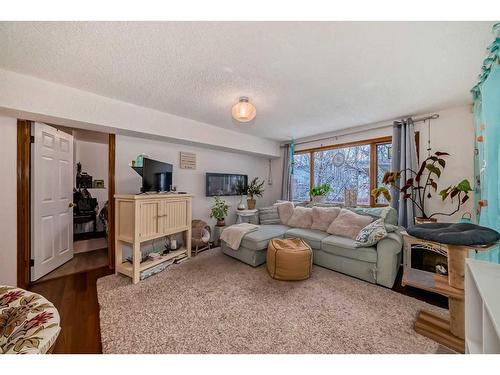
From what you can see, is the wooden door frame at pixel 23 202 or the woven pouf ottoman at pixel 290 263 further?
the woven pouf ottoman at pixel 290 263

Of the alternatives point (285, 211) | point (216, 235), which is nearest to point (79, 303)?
point (216, 235)

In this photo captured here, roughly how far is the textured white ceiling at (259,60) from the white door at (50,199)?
960 millimetres

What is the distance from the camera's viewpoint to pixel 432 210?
274 centimetres

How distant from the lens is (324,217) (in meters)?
→ 3.16

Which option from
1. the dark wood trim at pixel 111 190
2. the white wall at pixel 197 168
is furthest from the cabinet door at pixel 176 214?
the dark wood trim at pixel 111 190

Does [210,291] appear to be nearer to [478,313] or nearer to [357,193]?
[478,313]

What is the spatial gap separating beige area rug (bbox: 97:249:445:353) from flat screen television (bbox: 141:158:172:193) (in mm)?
1165

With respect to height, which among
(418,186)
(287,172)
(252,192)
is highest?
(287,172)

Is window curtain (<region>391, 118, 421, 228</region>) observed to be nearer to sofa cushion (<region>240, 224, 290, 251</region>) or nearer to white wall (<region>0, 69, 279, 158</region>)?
sofa cushion (<region>240, 224, 290, 251</region>)

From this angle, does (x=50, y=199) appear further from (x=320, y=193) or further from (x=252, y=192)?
(x=320, y=193)

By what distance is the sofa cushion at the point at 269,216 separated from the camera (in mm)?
3721

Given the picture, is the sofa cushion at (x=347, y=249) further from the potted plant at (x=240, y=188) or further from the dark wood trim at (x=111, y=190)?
the dark wood trim at (x=111, y=190)

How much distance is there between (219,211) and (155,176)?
4.58 ft
